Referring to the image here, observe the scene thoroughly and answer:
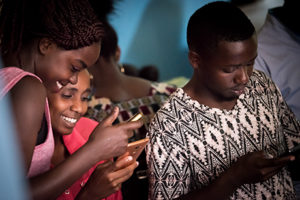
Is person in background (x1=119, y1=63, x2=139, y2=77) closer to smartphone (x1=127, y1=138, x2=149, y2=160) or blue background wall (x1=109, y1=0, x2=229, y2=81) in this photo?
blue background wall (x1=109, y1=0, x2=229, y2=81)

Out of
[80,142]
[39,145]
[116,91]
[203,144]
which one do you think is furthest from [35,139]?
[116,91]

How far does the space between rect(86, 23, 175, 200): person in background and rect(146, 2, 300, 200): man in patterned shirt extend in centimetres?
82

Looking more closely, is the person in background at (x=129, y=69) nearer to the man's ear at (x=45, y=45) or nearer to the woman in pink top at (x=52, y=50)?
the woman in pink top at (x=52, y=50)

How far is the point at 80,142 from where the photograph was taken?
5.38 ft

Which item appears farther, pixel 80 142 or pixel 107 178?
pixel 80 142

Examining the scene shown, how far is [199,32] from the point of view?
1.38 meters

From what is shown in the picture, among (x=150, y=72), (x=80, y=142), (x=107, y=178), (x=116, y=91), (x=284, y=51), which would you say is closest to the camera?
(x=107, y=178)

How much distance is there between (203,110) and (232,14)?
16.4 inches

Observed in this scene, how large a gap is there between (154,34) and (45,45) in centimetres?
182

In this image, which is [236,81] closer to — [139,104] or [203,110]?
[203,110]

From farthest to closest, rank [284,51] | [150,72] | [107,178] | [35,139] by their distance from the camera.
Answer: [150,72] < [284,51] < [107,178] < [35,139]

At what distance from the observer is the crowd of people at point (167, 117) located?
1160mm

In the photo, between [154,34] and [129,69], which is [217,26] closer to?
[154,34]

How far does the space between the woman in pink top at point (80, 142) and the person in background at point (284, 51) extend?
112 cm
